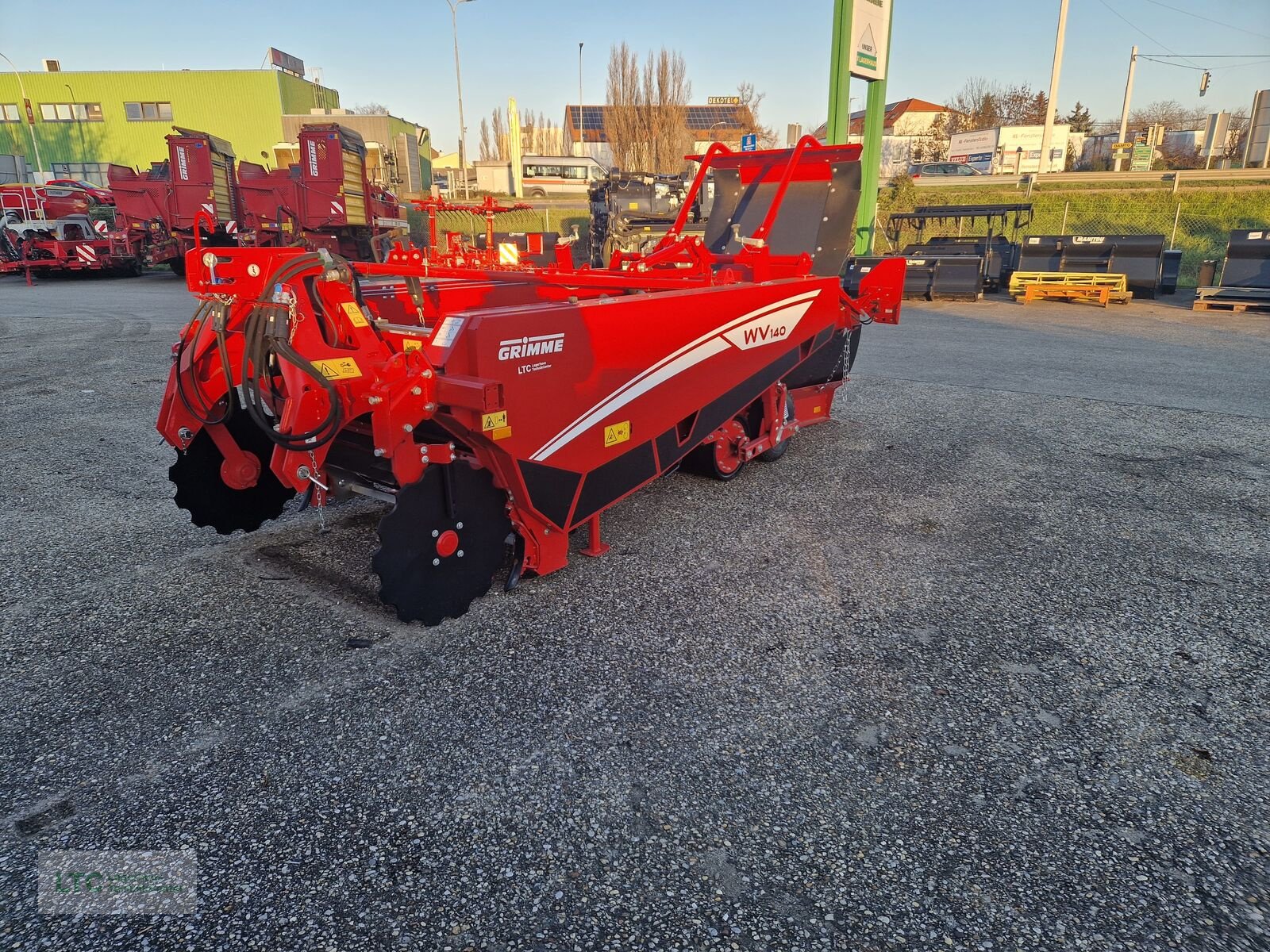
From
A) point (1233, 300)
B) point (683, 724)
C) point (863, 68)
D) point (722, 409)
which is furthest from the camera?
point (863, 68)

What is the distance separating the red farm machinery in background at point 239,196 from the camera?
14.7 metres

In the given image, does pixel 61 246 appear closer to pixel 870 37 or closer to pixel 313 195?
pixel 313 195

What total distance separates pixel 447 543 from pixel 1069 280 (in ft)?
47.2

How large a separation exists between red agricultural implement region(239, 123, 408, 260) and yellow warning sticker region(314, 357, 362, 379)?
1284cm

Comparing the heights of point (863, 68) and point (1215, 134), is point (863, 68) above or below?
below

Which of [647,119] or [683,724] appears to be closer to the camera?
[683,724]

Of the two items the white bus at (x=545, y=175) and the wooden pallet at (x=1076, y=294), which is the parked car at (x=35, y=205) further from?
the white bus at (x=545, y=175)

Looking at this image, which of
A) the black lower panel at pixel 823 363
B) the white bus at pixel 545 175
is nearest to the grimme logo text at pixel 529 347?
the black lower panel at pixel 823 363

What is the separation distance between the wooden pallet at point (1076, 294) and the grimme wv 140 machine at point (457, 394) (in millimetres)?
11368

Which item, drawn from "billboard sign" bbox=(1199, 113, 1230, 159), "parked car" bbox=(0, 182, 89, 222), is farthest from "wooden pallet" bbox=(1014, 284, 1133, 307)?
"billboard sign" bbox=(1199, 113, 1230, 159)

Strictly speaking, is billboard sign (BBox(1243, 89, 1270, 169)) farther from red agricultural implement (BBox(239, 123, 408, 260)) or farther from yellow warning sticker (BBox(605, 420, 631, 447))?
yellow warning sticker (BBox(605, 420, 631, 447))

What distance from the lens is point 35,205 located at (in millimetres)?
18531

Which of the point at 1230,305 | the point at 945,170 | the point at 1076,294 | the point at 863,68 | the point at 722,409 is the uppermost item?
the point at 863,68

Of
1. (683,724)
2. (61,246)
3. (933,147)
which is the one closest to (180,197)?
(61,246)
